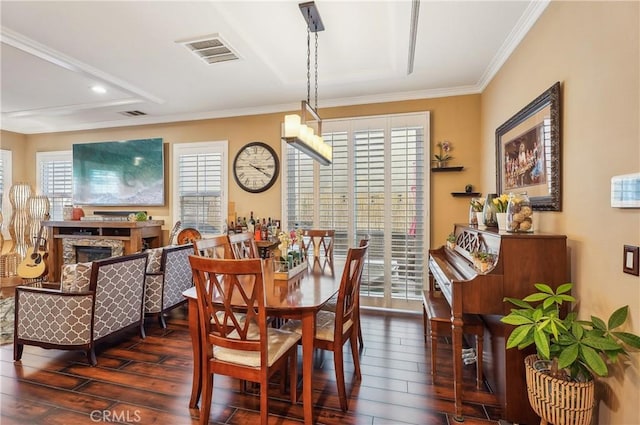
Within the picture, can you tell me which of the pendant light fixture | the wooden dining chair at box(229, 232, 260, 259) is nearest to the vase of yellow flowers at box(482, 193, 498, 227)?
the pendant light fixture

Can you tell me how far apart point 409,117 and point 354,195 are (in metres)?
1.23

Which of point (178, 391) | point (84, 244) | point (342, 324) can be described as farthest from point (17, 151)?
point (342, 324)

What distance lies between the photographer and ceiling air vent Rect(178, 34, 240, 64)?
9.18 ft

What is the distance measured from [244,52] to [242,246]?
1897 mm

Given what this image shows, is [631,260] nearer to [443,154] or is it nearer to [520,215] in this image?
[520,215]

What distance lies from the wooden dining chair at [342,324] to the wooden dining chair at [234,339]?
311 mm

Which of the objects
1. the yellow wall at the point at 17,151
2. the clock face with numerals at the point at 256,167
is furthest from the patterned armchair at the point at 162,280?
the yellow wall at the point at 17,151

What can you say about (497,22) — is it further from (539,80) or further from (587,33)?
(587,33)

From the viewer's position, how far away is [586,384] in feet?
4.91

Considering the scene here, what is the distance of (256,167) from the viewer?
187 inches

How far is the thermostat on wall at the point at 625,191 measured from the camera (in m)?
1.40

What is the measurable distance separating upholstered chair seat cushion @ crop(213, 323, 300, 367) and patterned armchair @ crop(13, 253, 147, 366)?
139 centimetres

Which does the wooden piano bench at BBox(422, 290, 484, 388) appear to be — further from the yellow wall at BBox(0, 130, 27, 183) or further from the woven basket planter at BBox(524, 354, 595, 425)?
the yellow wall at BBox(0, 130, 27, 183)

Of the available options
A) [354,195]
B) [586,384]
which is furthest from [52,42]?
[586,384]
